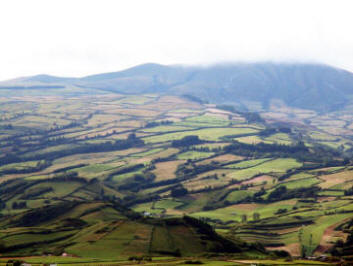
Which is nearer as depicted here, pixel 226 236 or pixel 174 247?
pixel 174 247

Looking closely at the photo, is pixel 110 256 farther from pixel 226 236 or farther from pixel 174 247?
pixel 226 236

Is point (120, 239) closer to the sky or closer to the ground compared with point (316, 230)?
closer to the sky

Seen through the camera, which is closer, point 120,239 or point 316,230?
point 120,239

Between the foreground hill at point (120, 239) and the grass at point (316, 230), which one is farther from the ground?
the foreground hill at point (120, 239)

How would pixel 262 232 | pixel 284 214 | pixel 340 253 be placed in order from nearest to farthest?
pixel 340 253 → pixel 262 232 → pixel 284 214

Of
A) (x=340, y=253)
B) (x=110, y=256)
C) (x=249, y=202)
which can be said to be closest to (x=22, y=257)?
(x=110, y=256)

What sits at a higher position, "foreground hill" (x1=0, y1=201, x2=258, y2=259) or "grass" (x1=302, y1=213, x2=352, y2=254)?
"foreground hill" (x1=0, y1=201, x2=258, y2=259)

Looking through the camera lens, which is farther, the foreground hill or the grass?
the grass

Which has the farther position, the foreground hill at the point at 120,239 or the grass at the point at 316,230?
the grass at the point at 316,230

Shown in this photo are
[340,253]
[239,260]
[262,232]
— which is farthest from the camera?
[262,232]

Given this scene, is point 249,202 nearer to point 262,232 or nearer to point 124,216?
point 262,232
